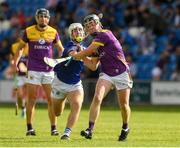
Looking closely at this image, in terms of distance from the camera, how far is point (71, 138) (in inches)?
656

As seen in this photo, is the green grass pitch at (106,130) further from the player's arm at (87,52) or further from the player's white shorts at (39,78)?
the player's arm at (87,52)

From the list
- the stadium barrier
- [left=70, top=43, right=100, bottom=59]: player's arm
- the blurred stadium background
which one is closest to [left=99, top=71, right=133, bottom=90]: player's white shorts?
[left=70, top=43, right=100, bottom=59]: player's arm

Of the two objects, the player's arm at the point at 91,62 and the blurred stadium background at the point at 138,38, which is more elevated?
the player's arm at the point at 91,62

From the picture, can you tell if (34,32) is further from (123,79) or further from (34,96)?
(123,79)

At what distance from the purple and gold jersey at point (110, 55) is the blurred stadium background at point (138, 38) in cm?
1593

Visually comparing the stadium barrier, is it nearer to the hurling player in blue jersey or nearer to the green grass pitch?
the green grass pitch

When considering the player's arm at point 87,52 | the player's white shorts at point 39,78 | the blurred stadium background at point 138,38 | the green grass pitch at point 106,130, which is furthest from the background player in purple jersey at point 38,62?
the blurred stadium background at point 138,38

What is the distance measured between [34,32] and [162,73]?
16151mm

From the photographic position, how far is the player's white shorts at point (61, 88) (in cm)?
Answer: 1648

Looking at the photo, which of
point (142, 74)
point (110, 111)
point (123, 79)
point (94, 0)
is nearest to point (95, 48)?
point (123, 79)

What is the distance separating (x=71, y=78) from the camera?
16.5 metres

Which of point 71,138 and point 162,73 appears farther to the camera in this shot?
point 162,73

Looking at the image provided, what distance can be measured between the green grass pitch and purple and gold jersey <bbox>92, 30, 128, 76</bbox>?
141 cm

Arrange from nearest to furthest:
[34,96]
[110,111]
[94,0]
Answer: [34,96] < [110,111] < [94,0]
